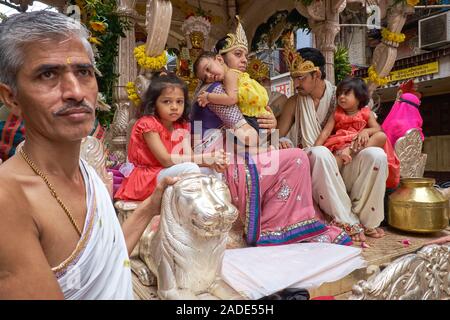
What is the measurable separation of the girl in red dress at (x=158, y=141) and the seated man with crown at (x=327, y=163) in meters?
1.08

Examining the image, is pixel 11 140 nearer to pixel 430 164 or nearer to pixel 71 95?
pixel 71 95

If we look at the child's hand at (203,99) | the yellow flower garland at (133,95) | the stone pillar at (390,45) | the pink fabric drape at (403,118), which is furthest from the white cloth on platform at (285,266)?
the stone pillar at (390,45)

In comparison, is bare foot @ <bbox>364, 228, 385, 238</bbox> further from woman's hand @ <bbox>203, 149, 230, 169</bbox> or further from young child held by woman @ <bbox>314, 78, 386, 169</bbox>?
woman's hand @ <bbox>203, 149, 230, 169</bbox>

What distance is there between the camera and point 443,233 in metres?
3.14

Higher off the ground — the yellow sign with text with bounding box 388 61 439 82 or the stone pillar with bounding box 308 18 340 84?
the yellow sign with text with bounding box 388 61 439 82

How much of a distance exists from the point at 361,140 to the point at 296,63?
2.93 feet

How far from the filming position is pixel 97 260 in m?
0.98

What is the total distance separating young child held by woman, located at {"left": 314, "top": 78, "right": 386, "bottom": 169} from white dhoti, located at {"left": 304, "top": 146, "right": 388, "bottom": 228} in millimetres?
113

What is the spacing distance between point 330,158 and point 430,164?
10.8 metres

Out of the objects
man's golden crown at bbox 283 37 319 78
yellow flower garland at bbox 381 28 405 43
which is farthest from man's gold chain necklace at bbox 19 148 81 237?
yellow flower garland at bbox 381 28 405 43

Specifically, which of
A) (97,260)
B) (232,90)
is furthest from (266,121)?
(97,260)

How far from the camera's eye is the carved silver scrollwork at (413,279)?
2033 mm

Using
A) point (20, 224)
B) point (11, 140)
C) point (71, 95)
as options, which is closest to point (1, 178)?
point (20, 224)

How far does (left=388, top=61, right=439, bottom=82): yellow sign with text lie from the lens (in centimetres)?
912
